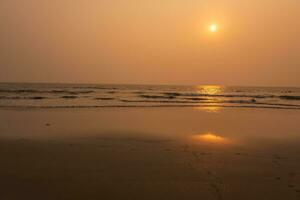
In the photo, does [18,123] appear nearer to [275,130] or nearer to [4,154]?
[4,154]

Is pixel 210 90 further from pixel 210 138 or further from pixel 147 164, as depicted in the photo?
pixel 147 164

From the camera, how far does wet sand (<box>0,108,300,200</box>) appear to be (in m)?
5.21

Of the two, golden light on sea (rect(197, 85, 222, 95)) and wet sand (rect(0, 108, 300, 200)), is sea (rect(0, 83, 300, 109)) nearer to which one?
golden light on sea (rect(197, 85, 222, 95))

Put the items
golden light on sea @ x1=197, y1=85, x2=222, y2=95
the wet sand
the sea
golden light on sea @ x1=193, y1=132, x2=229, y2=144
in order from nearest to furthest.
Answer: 1. the wet sand
2. golden light on sea @ x1=193, y1=132, x2=229, y2=144
3. the sea
4. golden light on sea @ x1=197, y1=85, x2=222, y2=95

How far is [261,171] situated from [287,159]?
1533mm

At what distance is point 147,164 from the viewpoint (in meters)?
6.86

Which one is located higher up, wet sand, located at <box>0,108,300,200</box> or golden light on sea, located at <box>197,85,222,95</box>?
golden light on sea, located at <box>197,85,222,95</box>

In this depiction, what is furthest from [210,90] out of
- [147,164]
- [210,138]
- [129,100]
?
[147,164]

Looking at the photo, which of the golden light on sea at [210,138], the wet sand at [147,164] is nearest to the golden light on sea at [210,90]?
the golden light on sea at [210,138]

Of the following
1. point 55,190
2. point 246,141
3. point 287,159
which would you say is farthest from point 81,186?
point 246,141

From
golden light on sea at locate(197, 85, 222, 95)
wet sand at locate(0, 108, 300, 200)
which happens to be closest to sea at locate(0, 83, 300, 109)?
golden light on sea at locate(197, 85, 222, 95)

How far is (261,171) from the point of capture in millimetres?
6457

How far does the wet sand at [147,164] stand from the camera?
5.21 metres

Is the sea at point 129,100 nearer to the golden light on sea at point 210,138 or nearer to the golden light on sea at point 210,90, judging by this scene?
the golden light on sea at point 210,90
